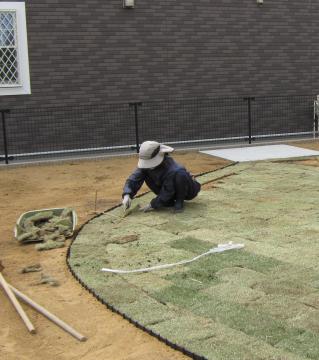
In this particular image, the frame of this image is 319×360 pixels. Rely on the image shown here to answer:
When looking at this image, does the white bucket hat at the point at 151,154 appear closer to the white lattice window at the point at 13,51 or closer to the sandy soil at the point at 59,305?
the sandy soil at the point at 59,305

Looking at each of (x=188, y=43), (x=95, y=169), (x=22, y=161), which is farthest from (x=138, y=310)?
(x=188, y=43)

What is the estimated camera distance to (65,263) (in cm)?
523

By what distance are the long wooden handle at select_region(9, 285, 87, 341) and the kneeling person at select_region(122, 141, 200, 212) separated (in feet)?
7.92

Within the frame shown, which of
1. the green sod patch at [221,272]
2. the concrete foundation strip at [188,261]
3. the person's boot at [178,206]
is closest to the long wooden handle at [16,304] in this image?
the green sod patch at [221,272]

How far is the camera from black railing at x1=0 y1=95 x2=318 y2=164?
11.4m

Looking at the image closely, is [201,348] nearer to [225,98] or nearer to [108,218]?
[108,218]

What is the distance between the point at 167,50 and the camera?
40.8 feet

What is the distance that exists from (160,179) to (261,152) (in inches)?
207

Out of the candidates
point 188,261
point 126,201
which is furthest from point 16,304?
point 126,201

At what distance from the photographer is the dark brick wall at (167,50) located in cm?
1150

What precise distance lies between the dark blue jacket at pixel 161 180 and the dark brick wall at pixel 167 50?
5320 millimetres

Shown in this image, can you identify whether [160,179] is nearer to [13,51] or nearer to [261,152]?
[261,152]

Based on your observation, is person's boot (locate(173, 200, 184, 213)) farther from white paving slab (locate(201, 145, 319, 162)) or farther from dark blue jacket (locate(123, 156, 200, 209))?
white paving slab (locate(201, 145, 319, 162))

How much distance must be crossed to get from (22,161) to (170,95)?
351 cm
